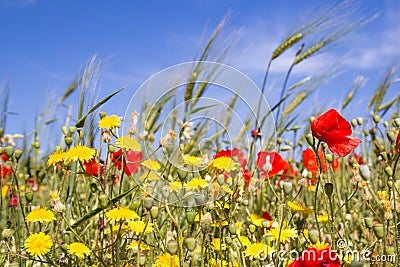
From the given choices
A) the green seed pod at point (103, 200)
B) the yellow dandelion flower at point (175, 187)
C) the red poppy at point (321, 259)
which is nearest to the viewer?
the red poppy at point (321, 259)

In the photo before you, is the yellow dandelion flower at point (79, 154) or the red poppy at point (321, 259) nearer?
the red poppy at point (321, 259)

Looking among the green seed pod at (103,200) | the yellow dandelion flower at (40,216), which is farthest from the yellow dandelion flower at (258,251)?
the yellow dandelion flower at (40,216)

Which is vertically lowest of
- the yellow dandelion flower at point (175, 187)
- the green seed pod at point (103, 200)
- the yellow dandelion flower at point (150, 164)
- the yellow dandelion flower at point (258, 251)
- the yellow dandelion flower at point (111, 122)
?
the yellow dandelion flower at point (258, 251)

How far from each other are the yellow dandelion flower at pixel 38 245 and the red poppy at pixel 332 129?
0.49m

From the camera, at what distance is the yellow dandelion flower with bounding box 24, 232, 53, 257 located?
2.84ft

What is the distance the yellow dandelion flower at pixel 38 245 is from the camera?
2.84ft

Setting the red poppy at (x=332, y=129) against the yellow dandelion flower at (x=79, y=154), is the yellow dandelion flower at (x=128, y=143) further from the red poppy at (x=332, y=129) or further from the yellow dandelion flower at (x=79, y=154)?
the red poppy at (x=332, y=129)

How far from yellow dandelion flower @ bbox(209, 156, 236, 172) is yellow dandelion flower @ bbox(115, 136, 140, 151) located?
0.14m

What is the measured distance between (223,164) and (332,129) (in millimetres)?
211

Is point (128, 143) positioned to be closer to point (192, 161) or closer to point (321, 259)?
point (192, 161)

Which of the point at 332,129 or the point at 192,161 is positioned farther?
the point at 192,161

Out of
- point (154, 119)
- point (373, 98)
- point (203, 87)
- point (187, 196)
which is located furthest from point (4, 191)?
point (373, 98)

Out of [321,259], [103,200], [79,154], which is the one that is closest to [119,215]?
[103,200]

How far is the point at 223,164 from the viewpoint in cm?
94
